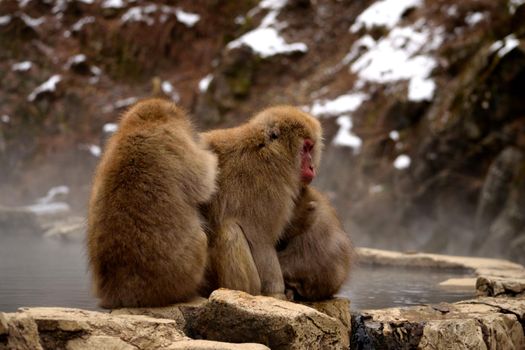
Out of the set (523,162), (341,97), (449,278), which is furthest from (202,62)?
(449,278)

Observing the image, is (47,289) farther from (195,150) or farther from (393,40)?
(393,40)

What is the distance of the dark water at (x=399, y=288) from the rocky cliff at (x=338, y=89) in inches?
61.1

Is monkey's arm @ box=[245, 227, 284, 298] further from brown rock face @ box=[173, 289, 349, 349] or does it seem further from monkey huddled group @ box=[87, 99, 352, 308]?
brown rock face @ box=[173, 289, 349, 349]

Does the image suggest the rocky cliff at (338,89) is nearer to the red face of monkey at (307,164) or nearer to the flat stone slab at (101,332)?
the red face of monkey at (307,164)

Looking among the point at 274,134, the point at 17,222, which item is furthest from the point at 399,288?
the point at 17,222

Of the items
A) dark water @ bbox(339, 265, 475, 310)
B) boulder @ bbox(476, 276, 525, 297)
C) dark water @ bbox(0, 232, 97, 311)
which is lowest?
dark water @ bbox(339, 265, 475, 310)

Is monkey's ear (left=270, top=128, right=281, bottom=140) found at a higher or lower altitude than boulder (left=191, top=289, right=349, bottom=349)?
higher

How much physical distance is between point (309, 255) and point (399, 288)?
162cm

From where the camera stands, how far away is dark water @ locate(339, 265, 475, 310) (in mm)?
4238

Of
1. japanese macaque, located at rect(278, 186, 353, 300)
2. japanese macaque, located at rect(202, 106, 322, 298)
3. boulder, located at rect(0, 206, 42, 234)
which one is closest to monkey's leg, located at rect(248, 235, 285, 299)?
japanese macaque, located at rect(202, 106, 322, 298)

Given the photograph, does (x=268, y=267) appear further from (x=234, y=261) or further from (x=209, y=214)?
(x=209, y=214)

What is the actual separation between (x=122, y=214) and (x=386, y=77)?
8471mm

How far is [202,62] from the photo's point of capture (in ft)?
57.2

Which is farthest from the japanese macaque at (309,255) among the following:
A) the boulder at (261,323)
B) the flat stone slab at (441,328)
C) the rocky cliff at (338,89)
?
the rocky cliff at (338,89)
